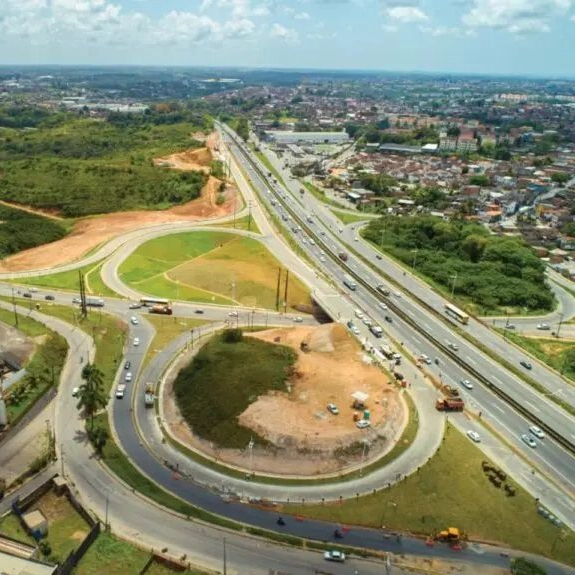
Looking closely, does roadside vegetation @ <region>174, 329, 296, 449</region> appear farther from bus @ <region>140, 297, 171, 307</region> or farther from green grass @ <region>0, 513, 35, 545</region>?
bus @ <region>140, 297, 171, 307</region>

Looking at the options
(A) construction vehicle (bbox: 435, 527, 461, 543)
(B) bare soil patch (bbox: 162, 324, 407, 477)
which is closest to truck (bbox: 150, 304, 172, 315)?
(B) bare soil patch (bbox: 162, 324, 407, 477)

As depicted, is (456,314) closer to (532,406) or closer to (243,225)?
(532,406)

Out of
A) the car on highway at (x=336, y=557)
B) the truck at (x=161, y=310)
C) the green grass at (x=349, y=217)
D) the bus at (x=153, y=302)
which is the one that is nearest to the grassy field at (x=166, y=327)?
the truck at (x=161, y=310)

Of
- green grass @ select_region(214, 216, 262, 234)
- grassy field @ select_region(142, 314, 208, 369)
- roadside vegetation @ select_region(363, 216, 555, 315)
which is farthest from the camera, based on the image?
green grass @ select_region(214, 216, 262, 234)

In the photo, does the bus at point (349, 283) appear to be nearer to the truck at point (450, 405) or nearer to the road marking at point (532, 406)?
the truck at point (450, 405)

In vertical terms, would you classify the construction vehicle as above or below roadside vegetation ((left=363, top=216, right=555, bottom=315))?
below

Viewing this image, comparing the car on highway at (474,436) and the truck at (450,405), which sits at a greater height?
the truck at (450,405)

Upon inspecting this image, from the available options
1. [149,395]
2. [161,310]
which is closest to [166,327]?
[161,310]
